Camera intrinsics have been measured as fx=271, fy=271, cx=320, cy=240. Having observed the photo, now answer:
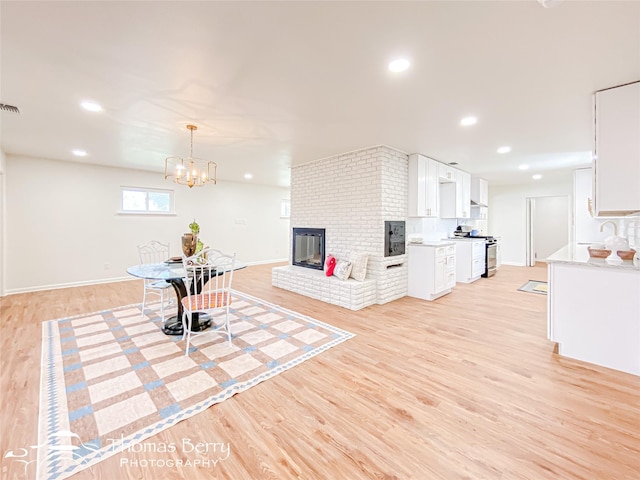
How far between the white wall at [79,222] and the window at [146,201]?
127mm

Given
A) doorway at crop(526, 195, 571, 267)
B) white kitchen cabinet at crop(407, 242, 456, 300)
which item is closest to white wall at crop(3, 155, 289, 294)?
white kitchen cabinet at crop(407, 242, 456, 300)

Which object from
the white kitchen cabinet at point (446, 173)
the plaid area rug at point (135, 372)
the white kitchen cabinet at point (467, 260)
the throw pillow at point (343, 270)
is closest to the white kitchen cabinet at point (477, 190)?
the white kitchen cabinet at point (467, 260)

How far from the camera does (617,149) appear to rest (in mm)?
2408

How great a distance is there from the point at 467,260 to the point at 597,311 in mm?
3643

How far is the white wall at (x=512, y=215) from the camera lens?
802 cm

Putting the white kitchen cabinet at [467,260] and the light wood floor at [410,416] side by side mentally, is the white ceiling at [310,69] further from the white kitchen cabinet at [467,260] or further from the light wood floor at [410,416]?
the white kitchen cabinet at [467,260]

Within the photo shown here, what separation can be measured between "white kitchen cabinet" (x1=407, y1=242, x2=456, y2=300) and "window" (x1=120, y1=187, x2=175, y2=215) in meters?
5.77

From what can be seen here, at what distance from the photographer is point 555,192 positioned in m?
7.67

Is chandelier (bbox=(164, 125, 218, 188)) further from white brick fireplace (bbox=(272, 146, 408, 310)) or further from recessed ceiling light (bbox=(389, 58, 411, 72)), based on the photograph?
recessed ceiling light (bbox=(389, 58, 411, 72))

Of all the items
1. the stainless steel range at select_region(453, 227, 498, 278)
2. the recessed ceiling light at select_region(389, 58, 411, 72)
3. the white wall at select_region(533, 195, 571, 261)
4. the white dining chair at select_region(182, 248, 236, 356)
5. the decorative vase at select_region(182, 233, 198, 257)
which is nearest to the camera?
the recessed ceiling light at select_region(389, 58, 411, 72)

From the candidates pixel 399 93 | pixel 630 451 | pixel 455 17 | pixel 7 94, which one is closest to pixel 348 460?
pixel 630 451

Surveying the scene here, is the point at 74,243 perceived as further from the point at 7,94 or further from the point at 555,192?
the point at 555,192

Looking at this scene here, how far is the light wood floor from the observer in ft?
4.72

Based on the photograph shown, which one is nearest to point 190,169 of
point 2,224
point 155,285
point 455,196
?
point 155,285
